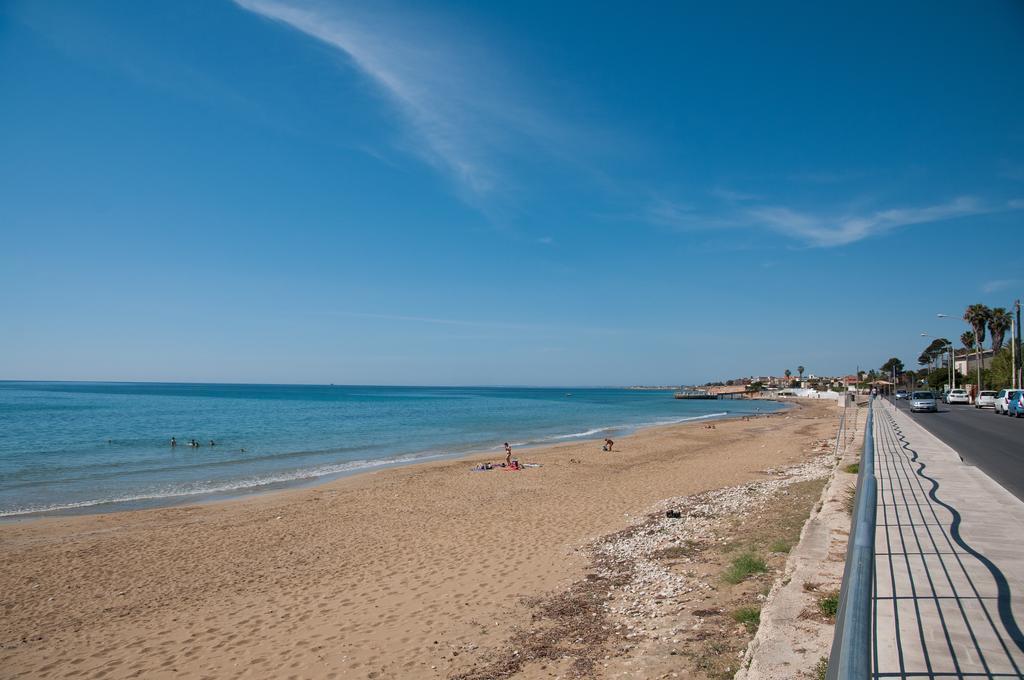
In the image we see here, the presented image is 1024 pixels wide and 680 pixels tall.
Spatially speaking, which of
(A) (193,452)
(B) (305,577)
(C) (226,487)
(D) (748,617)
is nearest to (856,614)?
(D) (748,617)

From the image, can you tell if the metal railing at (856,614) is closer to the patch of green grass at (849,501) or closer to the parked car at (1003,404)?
the patch of green grass at (849,501)

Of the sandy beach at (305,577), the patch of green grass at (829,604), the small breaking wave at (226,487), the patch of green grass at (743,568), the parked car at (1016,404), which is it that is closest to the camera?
the patch of green grass at (829,604)

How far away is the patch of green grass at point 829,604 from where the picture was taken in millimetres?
4962

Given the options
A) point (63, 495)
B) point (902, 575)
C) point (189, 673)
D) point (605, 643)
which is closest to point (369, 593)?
point (189, 673)

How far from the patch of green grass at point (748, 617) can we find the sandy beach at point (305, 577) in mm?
2314

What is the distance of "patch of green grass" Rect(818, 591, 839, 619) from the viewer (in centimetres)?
496

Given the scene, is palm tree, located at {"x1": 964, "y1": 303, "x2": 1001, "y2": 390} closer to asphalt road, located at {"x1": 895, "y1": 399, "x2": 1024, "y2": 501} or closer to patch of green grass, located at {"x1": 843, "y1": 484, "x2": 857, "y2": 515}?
asphalt road, located at {"x1": 895, "y1": 399, "x2": 1024, "y2": 501}

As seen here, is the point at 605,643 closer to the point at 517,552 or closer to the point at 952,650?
the point at 952,650

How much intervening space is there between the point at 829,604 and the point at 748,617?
1.08 meters

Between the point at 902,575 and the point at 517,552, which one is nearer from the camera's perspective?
the point at 902,575

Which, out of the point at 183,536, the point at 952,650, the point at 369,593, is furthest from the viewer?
the point at 183,536

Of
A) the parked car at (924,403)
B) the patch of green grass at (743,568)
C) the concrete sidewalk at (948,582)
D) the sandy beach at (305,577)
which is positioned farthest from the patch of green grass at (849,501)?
the parked car at (924,403)

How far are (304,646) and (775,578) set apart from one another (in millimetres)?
5936

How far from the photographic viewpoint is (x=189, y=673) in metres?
6.60
